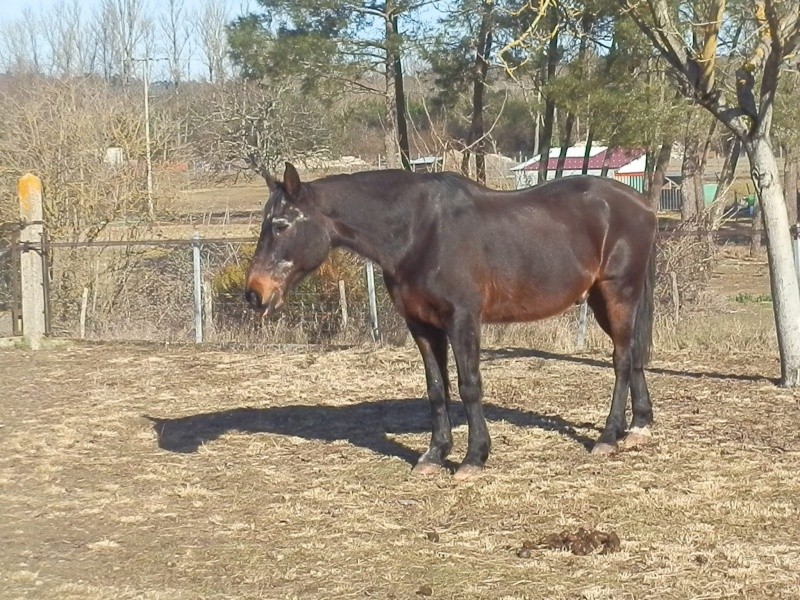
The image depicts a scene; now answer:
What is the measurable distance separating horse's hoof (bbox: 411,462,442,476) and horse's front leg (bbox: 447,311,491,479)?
21cm

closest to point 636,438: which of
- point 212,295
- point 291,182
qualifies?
point 291,182

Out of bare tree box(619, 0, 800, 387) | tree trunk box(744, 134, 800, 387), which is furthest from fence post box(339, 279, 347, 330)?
tree trunk box(744, 134, 800, 387)

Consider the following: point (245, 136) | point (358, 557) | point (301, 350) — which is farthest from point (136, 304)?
point (245, 136)

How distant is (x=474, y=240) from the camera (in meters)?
6.99

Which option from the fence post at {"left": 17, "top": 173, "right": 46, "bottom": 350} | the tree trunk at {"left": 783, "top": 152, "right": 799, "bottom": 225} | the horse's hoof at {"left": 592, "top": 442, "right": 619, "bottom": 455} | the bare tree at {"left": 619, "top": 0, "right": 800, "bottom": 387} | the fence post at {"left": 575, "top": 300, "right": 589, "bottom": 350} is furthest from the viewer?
the tree trunk at {"left": 783, "top": 152, "right": 799, "bottom": 225}

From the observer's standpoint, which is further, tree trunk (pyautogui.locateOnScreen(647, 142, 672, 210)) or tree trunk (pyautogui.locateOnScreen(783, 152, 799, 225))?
tree trunk (pyautogui.locateOnScreen(783, 152, 799, 225))

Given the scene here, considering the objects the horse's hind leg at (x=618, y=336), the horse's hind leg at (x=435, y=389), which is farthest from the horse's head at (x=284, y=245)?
the horse's hind leg at (x=618, y=336)

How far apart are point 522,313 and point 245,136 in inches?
1059

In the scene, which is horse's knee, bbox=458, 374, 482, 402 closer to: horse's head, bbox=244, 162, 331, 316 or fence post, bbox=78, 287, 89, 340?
horse's head, bbox=244, 162, 331, 316

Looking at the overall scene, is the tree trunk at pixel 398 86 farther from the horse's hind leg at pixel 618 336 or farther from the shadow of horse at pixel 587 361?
the horse's hind leg at pixel 618 336

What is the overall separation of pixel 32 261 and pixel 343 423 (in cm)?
758

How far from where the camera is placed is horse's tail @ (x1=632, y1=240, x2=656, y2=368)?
7793mm

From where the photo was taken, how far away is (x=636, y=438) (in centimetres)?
768

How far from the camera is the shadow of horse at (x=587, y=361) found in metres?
10.2
